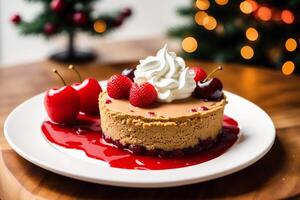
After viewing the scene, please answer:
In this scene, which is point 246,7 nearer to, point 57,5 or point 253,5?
point 253,5

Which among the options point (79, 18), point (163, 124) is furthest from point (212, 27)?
point (163, 124)

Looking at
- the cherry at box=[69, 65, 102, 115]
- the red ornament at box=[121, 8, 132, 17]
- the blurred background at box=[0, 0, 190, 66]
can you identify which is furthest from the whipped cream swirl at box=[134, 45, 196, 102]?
the blurred background at box=[0, 0, 190, 66]

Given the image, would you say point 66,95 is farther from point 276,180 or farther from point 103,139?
point 276,180

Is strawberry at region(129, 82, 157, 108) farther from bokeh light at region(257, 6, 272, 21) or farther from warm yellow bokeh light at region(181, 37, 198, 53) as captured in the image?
warm yellow bokeh light at region(181, 37, 198, 53)

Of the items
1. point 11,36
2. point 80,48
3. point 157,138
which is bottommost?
point 11,36

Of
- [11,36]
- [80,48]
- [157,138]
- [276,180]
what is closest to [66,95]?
[157,138]
